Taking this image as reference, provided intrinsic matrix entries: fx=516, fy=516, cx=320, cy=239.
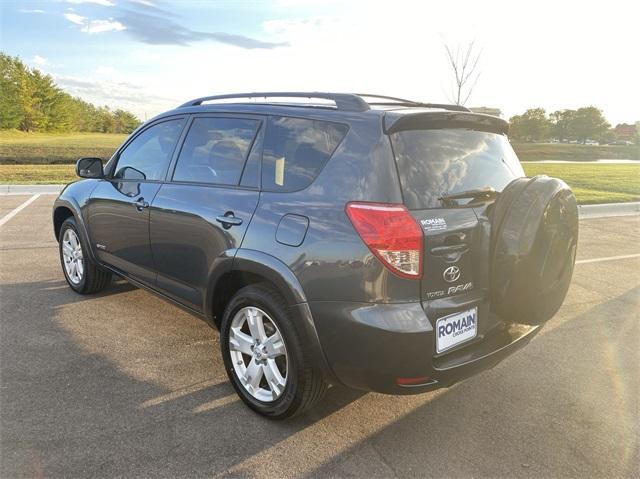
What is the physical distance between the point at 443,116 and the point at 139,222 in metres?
2.39

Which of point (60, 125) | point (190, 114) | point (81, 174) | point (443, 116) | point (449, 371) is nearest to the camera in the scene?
point (449, 371)

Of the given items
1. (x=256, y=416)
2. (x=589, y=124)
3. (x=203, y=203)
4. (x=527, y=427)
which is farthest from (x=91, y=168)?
(x=589, y=124)

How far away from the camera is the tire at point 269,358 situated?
8.82 ft

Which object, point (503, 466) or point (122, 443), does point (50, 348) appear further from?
point (503, 466)

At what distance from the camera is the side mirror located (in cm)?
451

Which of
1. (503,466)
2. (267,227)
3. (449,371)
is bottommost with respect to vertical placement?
(503,466)

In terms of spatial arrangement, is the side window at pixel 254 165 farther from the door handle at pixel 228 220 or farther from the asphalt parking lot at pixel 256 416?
the asphalt parking lot at pixel 256 416

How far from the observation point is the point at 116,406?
9.80 ft

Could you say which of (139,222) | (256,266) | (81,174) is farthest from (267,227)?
(81,174)

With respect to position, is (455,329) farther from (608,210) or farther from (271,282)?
(608,210)

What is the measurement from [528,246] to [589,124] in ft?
267

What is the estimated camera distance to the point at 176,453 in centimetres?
258

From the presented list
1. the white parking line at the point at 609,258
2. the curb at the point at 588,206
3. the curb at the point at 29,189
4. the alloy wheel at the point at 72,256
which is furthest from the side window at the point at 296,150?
the curb at the point at 29,189

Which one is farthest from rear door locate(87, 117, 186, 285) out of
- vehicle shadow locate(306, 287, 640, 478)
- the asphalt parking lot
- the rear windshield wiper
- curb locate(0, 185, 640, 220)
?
curb locate(0, 185, 640, 220)
